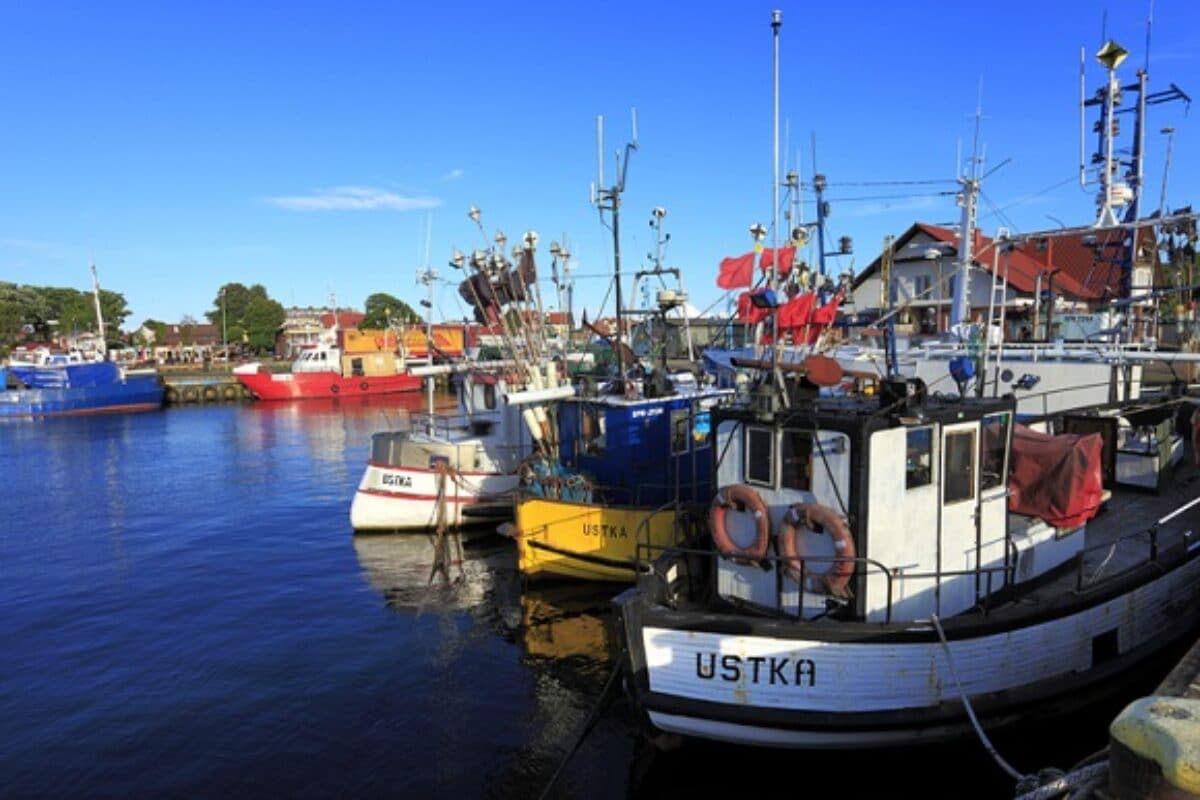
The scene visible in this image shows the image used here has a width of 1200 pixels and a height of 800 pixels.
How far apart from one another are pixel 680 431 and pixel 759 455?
27.5 feet

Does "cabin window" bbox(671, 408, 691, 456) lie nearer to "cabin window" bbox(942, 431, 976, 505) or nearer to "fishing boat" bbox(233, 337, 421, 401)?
"cabin window" bbox(942, 431, 976, 505)

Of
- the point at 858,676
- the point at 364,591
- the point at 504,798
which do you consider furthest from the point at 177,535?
the point at 858,676

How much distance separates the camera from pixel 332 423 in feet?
178

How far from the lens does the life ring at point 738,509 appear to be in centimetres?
993

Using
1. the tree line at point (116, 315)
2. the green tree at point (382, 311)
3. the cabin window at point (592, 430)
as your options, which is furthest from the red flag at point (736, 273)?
the green tree at point (382, 311)

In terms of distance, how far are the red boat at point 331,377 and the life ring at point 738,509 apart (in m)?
60.6

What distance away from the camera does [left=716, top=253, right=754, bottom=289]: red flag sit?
14.5m

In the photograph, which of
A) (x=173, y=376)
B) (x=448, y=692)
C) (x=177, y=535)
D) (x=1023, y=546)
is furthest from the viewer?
(x=173, y=376)

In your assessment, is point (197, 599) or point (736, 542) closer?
point (736, 542)

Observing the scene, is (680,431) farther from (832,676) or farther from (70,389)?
(70,389)

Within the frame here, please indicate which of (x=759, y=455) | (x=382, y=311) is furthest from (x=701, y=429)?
(x=382, y=311)

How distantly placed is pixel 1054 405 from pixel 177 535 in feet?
86.5

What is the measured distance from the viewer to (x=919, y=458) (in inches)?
383

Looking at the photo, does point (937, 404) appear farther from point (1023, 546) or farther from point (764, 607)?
point (764, 607)
